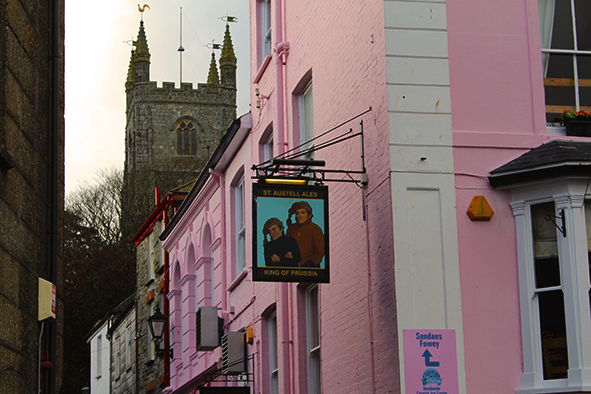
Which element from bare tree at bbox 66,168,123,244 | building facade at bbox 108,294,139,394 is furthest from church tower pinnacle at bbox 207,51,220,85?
building facade at bbox 108,294,139,394

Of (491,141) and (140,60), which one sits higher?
(140,60)

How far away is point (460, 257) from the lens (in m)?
10.0

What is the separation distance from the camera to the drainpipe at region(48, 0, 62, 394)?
10539 mm

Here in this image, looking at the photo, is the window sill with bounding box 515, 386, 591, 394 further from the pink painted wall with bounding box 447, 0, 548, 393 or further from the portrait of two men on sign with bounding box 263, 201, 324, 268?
the portrait of two men on sign with bounding box 263, 201, 324, 268

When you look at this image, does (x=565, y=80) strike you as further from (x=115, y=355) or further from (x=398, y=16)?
(x=115, y=355)

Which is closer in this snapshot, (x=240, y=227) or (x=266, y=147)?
(x=266, y=147)

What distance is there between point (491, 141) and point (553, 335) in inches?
90.6

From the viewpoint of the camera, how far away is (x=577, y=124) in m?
10.6

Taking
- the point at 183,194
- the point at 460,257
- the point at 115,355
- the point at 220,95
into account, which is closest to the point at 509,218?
the point at 460,257

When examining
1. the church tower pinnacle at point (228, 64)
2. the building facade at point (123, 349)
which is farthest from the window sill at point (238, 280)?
the church tower pinnacle at point (228, 64)

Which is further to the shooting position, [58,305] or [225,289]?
[225,289]

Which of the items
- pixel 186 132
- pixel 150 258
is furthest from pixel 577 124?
pixel 186 132

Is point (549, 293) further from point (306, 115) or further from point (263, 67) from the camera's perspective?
point (263, 67)

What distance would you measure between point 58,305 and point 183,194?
615 inches
